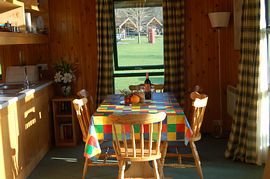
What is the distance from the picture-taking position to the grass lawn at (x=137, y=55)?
564 centimetres

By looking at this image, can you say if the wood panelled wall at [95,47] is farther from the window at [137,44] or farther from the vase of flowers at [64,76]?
the window at [137,44]

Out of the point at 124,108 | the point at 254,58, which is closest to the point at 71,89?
the point at 124,108

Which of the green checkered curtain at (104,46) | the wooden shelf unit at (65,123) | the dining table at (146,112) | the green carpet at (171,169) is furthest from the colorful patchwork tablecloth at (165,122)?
the green checkered curtain at (104,46)

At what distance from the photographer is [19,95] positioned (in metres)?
3.90

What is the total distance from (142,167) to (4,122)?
4.41 feet

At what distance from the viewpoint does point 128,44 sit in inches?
223

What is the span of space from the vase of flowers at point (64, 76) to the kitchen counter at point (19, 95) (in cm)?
15

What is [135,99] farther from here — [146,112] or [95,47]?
[95,47]

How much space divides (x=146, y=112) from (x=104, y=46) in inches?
85.9

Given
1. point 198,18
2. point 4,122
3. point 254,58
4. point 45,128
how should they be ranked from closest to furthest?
point 4,122 < point 254,58 < point 45,128 < point 198,18

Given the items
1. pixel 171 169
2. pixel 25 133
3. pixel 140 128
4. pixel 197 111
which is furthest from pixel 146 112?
pixel 25 133

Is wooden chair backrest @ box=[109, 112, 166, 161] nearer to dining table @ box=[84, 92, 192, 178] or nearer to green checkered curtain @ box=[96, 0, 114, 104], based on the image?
dining table @ box=[84, 92, 192, 178]

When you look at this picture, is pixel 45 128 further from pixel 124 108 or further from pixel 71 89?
pixel 124 108

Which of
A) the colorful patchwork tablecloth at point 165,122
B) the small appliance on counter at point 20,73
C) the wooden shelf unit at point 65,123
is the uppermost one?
the small appliance on counter at point 20,73
